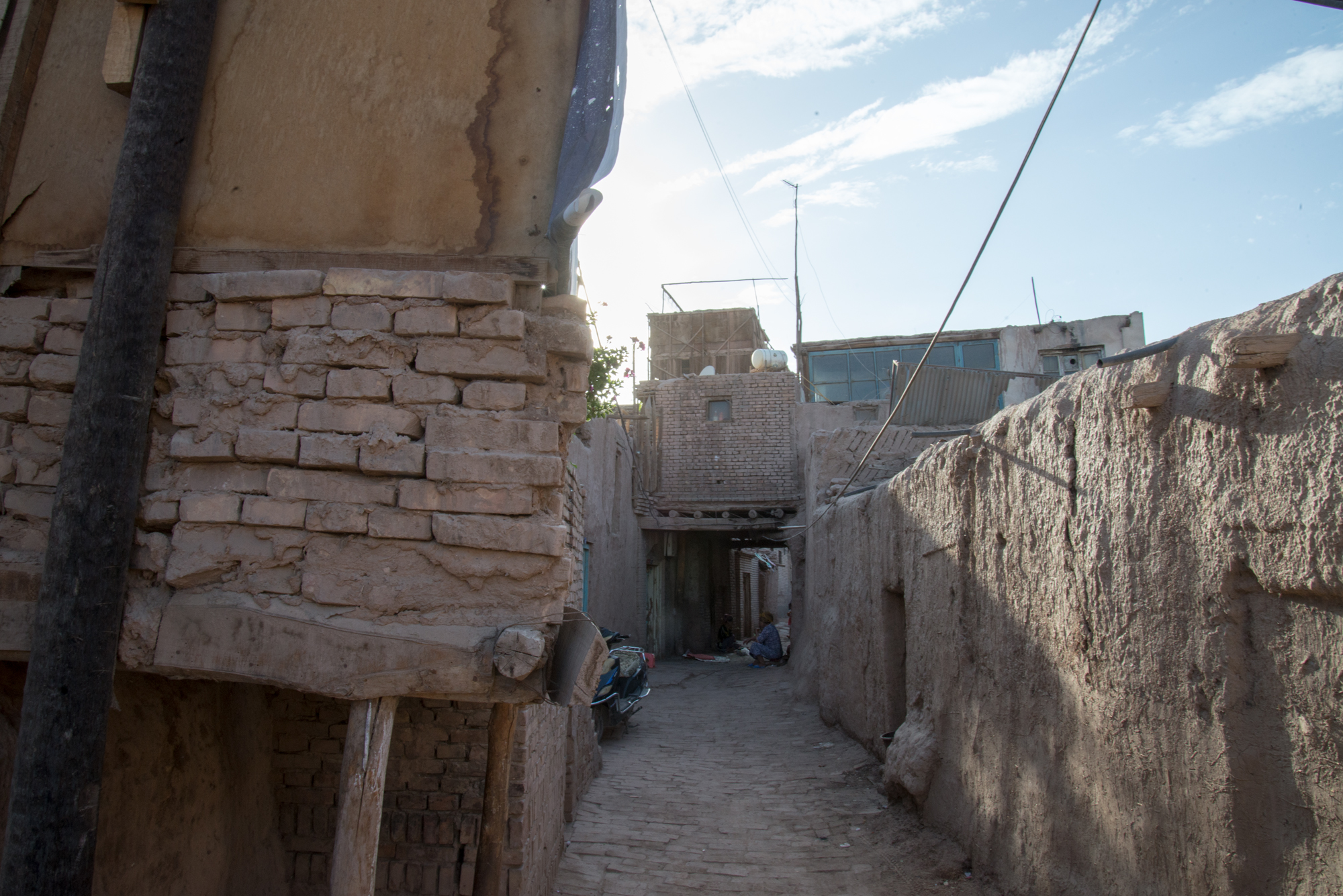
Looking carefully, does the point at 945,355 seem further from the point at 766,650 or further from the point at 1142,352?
the point at 1142,352

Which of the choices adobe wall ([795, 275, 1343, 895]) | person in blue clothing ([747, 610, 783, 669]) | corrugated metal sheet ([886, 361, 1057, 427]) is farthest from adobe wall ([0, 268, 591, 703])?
person in blue clothing ([747, 610, 783, 669])

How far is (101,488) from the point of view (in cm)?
248

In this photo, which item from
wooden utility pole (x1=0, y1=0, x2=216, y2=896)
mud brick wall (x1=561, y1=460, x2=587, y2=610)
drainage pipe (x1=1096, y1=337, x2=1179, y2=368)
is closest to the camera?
wooden utility pole (x1=0, y1=0, x2=216, y2=896)

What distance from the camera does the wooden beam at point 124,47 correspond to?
2803mm

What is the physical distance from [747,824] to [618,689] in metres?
2.80

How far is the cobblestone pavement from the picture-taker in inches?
197

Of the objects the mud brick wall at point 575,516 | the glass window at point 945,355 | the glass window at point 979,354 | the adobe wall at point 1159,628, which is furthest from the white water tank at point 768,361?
the adobe wall at point 1159,628

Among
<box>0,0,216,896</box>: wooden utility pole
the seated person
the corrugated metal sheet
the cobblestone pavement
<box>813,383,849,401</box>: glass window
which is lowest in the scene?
the cobblestone pavement

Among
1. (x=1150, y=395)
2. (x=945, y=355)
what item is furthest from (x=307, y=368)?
(x=945, y=355)

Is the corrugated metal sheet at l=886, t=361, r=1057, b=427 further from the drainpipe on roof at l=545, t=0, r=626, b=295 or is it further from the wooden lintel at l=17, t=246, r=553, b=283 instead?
the wooden lintel at l=17, t=246, r=553, b=283

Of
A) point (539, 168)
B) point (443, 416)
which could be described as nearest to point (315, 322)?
point (443, 416)

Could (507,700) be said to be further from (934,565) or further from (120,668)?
(934,565)

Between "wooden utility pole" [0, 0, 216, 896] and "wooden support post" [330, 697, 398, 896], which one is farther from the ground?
"wooden utility pole" [0, 0, 216, 896]

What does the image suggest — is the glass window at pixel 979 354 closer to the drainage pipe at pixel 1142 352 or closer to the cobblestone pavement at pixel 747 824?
the cobblestone pavement at pixel 747 824
